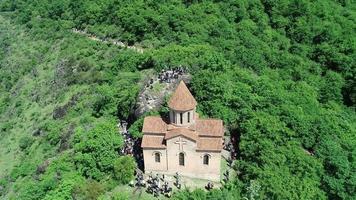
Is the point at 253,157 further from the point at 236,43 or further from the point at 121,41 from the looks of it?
the point at 121,41

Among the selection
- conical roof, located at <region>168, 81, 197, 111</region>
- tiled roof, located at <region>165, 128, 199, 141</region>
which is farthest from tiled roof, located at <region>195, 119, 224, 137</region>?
conical roof, located at <region>168, 81, 197, 111</region>

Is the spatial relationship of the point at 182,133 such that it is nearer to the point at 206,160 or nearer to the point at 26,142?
the point at 206,160

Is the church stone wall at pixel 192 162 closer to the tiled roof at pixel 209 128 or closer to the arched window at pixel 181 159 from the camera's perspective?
the arched window at pixel 181 159

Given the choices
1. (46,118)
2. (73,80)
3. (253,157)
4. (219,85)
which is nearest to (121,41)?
(73,80)

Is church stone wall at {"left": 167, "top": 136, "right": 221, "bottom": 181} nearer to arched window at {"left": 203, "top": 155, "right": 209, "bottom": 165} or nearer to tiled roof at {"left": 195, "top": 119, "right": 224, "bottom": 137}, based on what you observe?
arched window at {"left": 203, "top": 155, "right": 209, "bottom": 165}

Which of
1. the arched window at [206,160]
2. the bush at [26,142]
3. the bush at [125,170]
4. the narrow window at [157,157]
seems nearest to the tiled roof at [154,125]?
the narrow window at [157,157]

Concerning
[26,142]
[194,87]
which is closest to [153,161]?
[194,87]
